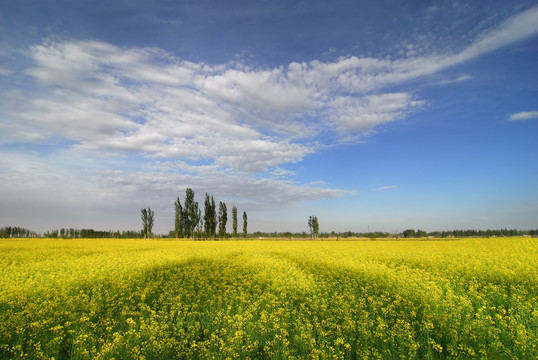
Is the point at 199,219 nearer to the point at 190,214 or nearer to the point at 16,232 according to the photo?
the point at 190,214

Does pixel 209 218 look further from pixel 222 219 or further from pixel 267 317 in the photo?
pixel 267 317

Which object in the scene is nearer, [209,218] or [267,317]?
[267,317]

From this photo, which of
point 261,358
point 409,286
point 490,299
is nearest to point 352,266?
point 409,286

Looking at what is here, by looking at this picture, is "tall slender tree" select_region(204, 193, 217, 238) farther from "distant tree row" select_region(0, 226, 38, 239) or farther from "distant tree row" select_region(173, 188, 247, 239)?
"distant tree row" select_region(0, 226, 38, 239)

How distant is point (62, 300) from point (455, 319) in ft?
40.3

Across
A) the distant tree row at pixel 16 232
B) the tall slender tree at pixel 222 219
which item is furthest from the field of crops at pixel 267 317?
the distant tree row at pixel 16 232

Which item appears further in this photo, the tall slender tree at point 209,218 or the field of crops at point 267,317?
the tall slender tree at point 209,218

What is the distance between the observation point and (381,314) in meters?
9.11

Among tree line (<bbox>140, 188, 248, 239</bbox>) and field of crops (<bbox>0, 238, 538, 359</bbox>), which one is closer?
field of crops (<bbox>0, 238, 538, 359</bbox>)

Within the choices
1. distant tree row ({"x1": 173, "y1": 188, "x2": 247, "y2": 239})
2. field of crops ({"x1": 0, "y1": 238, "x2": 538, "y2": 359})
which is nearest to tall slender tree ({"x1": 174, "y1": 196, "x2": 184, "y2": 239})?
distant tree row ({"x1": 173, "y1": 188, "x2": 247, "y2": 239})

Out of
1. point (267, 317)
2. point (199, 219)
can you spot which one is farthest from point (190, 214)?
point (267, 317)

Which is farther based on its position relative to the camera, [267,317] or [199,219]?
[199,219]

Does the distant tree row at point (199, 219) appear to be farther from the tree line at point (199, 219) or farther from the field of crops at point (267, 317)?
the field of crops at point (267, 317)

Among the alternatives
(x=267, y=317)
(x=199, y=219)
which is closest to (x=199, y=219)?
(x=199, y=219)
